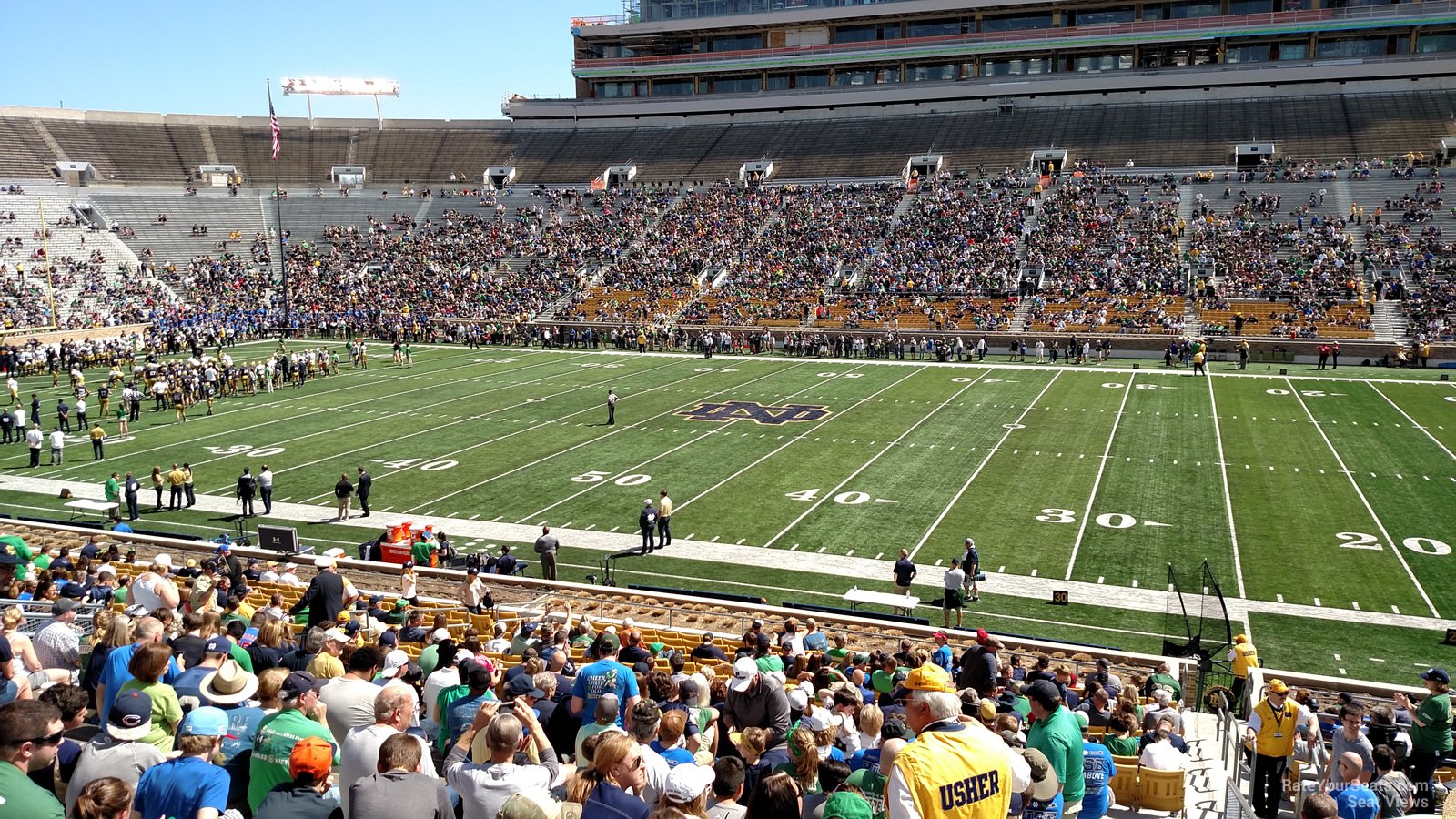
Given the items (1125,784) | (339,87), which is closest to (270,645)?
(1125,784)

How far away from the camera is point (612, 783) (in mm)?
4637

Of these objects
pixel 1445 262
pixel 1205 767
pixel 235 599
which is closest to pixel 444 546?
pixel 235 599

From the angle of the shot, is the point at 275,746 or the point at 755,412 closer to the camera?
the point at 275,746

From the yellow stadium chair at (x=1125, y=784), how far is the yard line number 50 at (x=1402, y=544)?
43.3 feet

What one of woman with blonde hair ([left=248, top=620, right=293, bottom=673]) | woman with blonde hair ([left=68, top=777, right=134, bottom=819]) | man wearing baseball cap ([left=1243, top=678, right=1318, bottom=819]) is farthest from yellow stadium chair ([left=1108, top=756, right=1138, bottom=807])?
woman with blonde hair ([left=68, top=777, right=134, bottom=819])

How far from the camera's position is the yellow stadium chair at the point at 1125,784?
25.2 ft

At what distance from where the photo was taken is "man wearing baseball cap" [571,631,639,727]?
21.6 ft

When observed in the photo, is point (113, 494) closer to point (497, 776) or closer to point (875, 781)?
point (497, 776)

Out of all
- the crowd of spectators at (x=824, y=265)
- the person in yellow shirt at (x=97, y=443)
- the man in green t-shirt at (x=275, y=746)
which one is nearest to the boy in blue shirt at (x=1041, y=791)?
the man in green t-shirt at (x=275, y=746)

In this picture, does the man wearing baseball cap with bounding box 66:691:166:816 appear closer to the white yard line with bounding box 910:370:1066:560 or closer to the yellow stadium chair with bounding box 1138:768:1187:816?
the yellow stadium chair with bounding box 1138:768:1187:816

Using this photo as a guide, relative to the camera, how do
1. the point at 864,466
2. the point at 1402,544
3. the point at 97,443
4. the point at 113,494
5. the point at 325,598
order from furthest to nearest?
the point at 97,443 < the point at 864,466 < the point at 113,494 < the point at 1402,544 < the point at 325,598

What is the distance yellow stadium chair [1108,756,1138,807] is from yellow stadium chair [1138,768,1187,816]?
4cm

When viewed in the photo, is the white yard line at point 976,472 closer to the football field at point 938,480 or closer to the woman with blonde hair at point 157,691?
the football field at point 938,480

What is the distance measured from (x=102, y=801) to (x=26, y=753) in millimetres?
915
